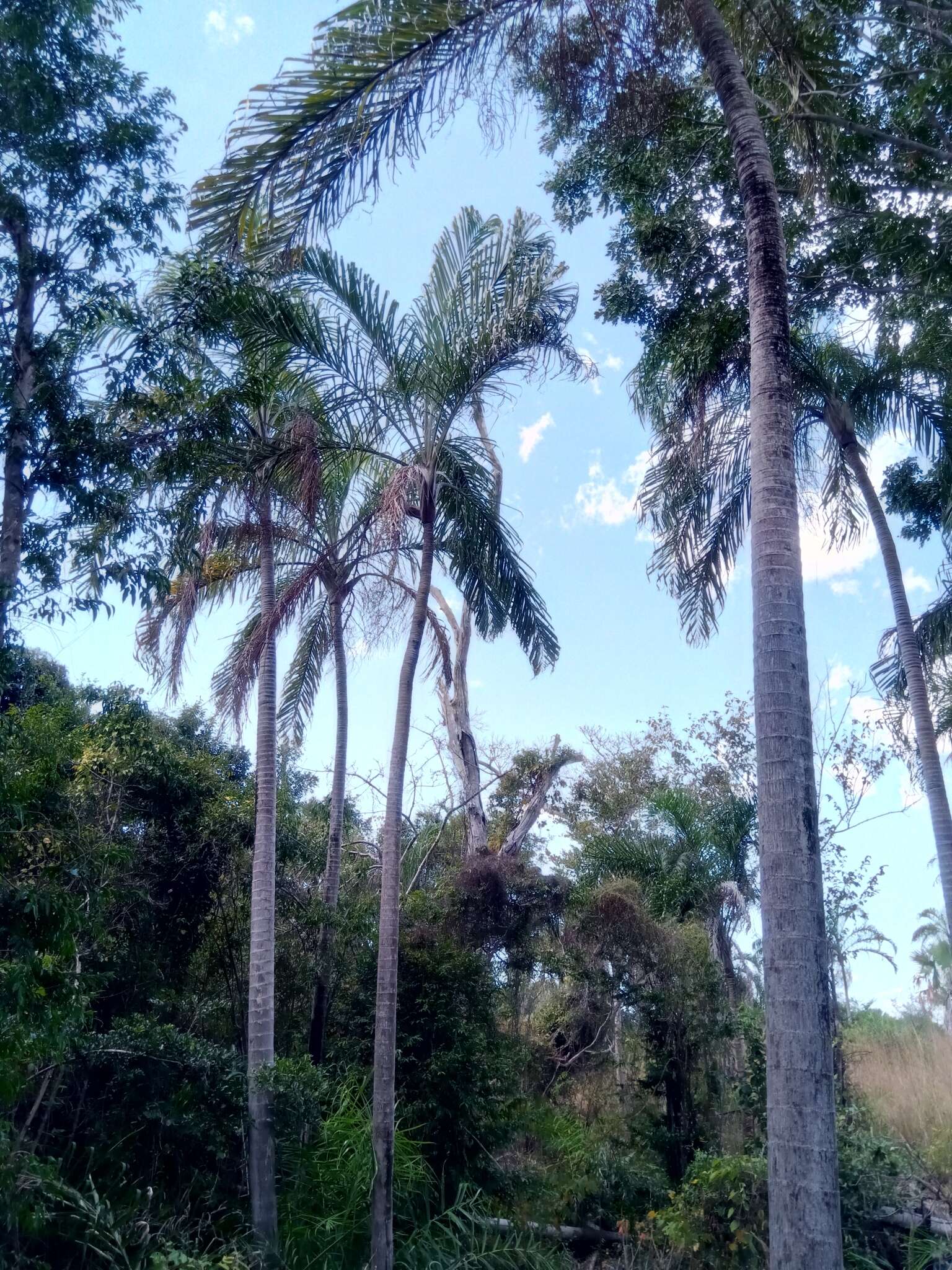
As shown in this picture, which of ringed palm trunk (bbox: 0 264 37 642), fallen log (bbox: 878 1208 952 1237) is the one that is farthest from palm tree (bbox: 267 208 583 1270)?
fallen log (bbox: 878 1208 952 1237)

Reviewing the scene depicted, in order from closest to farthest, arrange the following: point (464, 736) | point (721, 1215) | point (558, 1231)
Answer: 1. point (721, 1215)
2. point (558, 1231)
3. point (464, 736)

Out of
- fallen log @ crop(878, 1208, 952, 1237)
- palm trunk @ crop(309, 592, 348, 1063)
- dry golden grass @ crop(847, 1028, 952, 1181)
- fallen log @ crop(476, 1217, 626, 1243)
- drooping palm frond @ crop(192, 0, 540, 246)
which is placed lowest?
fallen log @ crop(476, 1217, 626, 1243)

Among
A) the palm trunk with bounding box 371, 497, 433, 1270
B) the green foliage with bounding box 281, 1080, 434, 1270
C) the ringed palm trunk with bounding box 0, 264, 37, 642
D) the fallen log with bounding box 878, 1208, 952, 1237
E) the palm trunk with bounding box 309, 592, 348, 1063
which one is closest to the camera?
the ringed palm trunk with bounding box 0, 264, 37, 642

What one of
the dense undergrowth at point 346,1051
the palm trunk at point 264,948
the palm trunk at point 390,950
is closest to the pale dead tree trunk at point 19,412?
the dense undergrowth at point 346,1051

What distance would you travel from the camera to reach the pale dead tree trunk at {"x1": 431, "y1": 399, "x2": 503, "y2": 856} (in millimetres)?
16844

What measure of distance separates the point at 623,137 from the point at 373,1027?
30.8 feet

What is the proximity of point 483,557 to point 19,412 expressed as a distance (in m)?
4.54

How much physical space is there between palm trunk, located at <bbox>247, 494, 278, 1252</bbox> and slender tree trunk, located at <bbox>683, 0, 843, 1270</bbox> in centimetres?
467

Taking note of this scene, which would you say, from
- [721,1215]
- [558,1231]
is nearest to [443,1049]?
[558,1231]

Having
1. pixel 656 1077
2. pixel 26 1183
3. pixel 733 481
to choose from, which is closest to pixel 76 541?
pixel 26 1183

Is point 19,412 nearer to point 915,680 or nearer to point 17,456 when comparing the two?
point 17,456

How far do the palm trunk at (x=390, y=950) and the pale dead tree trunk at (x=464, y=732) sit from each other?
7196 millimetres

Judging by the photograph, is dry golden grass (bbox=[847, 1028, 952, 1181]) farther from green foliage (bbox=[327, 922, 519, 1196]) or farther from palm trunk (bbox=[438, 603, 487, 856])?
palm trunk (bbox=[438, 603, 487, 856])

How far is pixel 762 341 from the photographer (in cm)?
577
